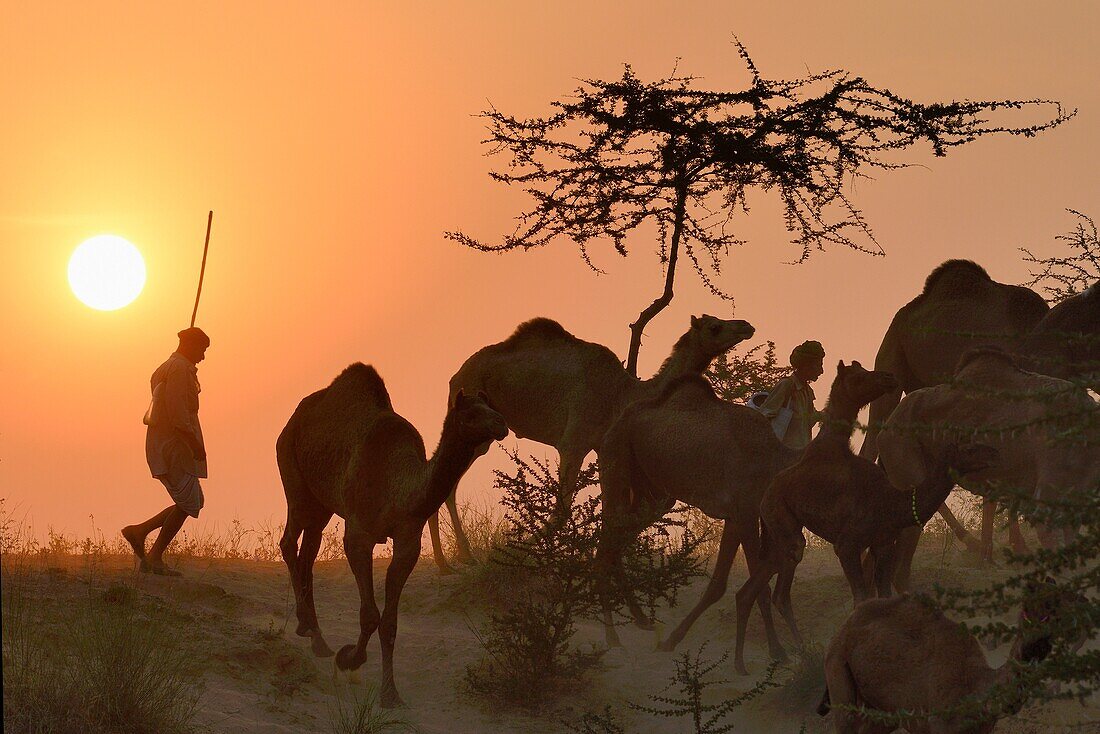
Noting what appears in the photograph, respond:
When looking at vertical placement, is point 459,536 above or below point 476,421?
below

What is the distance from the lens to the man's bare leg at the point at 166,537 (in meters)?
13.4

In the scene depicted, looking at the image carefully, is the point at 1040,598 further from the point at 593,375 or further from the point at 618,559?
the point at 593,375

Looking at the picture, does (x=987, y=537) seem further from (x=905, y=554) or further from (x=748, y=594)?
(x=748, y=594)

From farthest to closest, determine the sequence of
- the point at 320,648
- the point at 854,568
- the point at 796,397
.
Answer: the point at 796,397 < the point at 320,648 < the point at 854,568

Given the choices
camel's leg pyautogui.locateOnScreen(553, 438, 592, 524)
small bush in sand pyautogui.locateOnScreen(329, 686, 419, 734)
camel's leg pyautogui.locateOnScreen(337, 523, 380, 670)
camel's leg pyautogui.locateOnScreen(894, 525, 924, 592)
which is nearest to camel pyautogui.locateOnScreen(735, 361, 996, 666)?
camel's leg pyautogui.locateOnScreen(894, 525, 924, 592)

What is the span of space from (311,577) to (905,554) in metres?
5.20

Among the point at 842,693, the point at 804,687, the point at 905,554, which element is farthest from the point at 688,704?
the point at 905,554

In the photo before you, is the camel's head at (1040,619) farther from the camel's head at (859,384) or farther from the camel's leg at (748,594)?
the camel's leg at (748,594)

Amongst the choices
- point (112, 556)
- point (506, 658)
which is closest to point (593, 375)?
point (506, 658)

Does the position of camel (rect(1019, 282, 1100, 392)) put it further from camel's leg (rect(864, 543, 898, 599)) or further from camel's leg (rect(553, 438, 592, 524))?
camel's leg (rect(553, 438, 592, 524))

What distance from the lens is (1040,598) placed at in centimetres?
638

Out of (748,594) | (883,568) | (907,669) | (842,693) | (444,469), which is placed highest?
(444,469)

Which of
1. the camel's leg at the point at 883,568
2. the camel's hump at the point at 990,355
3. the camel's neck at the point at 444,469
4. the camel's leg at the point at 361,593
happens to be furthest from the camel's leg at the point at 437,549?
the camel's hump at the point at 990,355

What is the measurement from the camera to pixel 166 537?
1338cm
